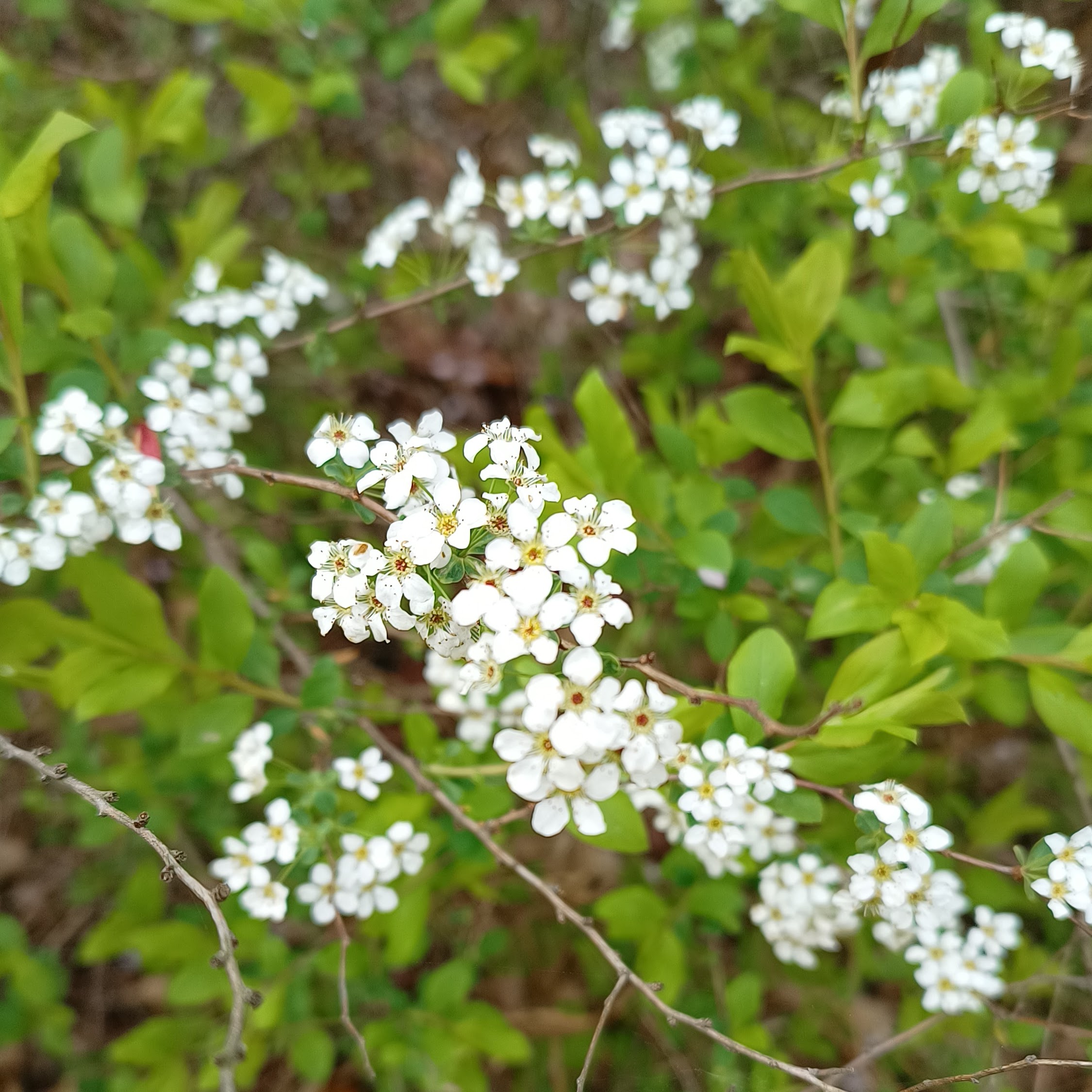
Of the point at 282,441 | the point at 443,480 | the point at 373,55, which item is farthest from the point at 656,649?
the point at 373,55

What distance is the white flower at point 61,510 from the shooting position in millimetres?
1576

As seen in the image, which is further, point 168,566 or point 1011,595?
point 168,566

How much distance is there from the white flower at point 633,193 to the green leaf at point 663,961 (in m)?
1.67

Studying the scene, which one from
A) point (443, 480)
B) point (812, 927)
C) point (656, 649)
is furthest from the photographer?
point (656, 649)

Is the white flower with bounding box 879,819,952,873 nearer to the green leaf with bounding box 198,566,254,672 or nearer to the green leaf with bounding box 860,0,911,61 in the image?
the green leaf with bounding box 198,566,254,672

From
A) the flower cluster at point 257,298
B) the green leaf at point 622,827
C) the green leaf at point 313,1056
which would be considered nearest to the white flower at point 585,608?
the green leaf at point 622,827

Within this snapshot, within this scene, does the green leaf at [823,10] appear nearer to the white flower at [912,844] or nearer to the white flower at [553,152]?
the white flower at [553,152]

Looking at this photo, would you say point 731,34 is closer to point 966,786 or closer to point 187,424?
point 187,424

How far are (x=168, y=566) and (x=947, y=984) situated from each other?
105 inches

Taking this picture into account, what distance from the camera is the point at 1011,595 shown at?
5.47 ft

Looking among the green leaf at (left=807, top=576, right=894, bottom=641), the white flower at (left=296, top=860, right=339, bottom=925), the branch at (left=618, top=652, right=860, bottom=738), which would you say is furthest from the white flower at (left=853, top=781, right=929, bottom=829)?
the white flower at (left=296, top=860, right=339, bottom=925)

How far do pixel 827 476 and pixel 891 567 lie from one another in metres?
0.39

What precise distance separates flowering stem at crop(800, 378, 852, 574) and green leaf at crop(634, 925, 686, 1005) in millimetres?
978

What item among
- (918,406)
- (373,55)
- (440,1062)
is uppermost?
(373,55)
